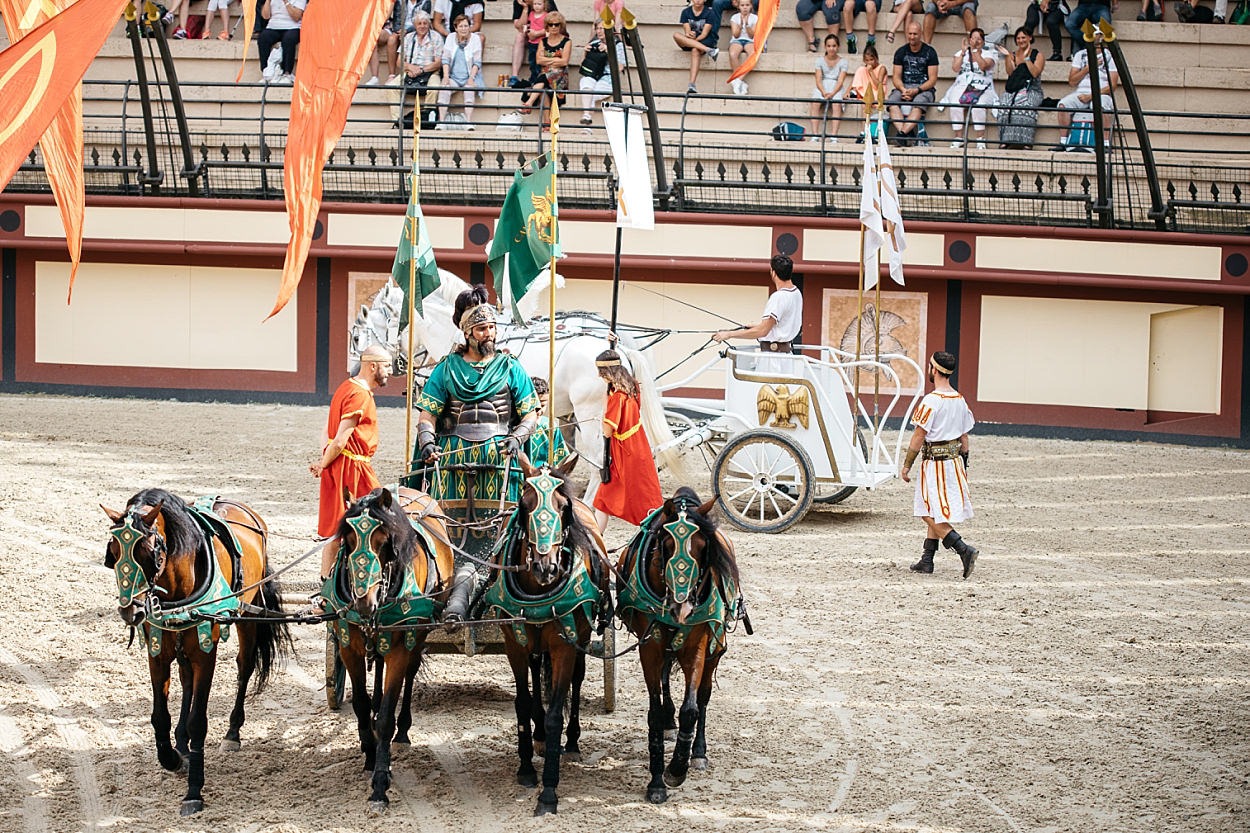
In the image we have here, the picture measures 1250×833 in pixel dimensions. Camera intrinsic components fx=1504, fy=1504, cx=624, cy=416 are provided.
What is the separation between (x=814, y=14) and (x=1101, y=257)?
18.6ft

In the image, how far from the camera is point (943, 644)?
8641mm

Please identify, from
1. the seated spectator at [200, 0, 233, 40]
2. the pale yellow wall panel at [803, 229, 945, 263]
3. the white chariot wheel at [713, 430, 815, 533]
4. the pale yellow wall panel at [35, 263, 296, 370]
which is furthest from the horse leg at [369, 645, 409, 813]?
the seated spectator at [200, 0, 233, 40]

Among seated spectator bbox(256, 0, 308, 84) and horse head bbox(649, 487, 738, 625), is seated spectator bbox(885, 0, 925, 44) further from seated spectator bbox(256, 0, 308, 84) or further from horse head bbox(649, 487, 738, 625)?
horse head bbox(649, 487, 738, 625)

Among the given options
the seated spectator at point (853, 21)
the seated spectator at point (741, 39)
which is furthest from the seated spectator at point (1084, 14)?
the seated spectator at point (741, 39)

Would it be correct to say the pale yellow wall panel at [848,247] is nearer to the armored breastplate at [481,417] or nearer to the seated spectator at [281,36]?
the seated spectator at [281,36]

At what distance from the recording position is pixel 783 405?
11.3 meters

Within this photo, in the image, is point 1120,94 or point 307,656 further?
point 1120,94

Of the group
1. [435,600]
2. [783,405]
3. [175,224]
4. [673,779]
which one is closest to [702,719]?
[673,779]

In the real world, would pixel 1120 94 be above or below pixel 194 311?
above

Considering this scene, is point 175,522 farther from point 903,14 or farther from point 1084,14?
point 1084,14

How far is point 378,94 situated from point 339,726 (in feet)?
40.8

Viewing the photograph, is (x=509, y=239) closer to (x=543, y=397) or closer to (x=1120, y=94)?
(x=543, y=397)

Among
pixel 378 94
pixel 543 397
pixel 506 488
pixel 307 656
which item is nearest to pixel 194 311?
pixel 378 94

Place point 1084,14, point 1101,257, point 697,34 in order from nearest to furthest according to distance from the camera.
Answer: point 1101,257 < point 1084,14 < point 697,34
